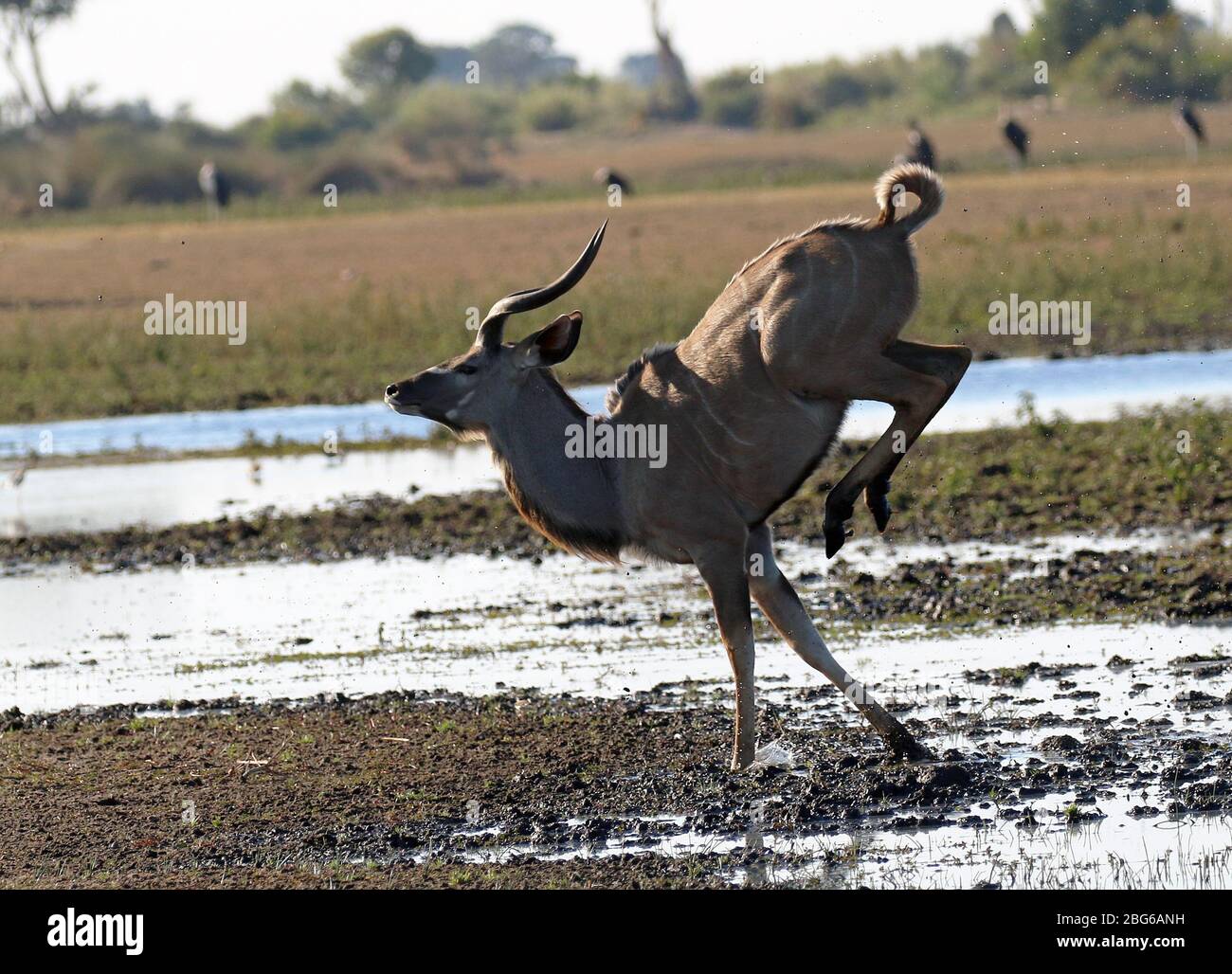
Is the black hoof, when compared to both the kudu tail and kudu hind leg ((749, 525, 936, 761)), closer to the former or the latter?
kudu hind leg ((749, 525, 936, 761))

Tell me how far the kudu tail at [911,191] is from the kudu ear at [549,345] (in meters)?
1.13

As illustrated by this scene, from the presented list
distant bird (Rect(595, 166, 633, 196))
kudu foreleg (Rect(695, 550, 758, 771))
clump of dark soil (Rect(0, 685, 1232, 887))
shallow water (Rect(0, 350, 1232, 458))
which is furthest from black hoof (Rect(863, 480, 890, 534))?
distant bird (Rect(595, 166, 633, 196))

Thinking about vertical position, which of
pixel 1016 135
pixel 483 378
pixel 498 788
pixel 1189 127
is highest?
pixel 1189 127

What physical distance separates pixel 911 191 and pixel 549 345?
1378 millimetres

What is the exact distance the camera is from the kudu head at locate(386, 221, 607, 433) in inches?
265

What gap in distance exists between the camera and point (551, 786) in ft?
21.2

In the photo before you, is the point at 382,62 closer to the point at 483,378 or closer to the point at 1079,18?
the point at 1079,18

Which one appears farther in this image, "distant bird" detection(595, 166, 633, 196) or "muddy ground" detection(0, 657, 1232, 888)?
"distant bird" detection(595, 166, 633, 196)

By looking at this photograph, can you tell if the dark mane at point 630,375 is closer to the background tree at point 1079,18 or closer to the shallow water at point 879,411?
the shallow water at point 879,411

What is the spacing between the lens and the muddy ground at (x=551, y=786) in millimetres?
5758

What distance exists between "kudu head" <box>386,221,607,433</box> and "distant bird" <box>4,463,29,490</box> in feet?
26.4

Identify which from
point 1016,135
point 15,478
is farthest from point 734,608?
point 1016,135

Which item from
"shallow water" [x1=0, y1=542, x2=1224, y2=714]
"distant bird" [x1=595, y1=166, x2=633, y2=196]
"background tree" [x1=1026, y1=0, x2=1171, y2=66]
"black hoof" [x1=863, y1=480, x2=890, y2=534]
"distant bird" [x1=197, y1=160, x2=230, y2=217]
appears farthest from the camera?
"distant bird" [x1=197, y1=160, x2=230, y2=217]

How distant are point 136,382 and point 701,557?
44.3 ft
